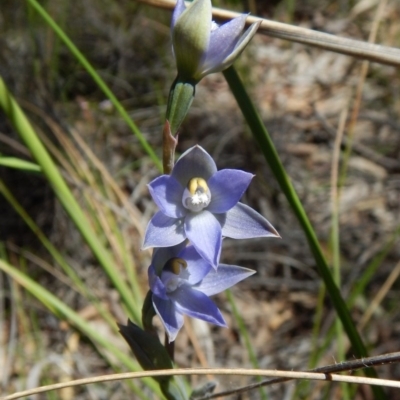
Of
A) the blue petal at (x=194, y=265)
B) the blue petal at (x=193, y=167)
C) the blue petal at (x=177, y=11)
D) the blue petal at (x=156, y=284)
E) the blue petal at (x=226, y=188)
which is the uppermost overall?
the blue petal at (x=177, y=11)

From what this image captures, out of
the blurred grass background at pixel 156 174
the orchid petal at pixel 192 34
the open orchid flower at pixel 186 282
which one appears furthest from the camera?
the blurred grass background at pixel 156 174

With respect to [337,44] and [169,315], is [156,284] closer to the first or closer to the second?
[169,315]

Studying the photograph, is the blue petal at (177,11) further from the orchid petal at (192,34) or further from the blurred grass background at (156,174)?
the blurred grass background at (156,174)

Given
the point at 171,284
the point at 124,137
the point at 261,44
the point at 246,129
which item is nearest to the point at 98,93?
the point at 124,137

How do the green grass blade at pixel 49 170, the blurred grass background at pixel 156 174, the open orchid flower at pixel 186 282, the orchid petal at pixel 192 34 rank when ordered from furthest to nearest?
the blurred grass background at pixel 156 174 → the green grass blade at pixel 49 170 → the open orchid flower at pixel 186 282 → the orchid petal at pixel 192 34

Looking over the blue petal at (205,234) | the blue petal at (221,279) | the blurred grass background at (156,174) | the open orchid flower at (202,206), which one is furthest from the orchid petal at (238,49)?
the blurred grass background at (156,174)

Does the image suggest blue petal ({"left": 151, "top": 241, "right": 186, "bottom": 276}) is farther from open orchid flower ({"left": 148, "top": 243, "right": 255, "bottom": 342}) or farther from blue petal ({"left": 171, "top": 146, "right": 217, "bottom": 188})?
blue petal ({"left": 171, "top": 146, "right": 217, "bottom": 188})

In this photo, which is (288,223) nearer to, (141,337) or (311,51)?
(311,51)
